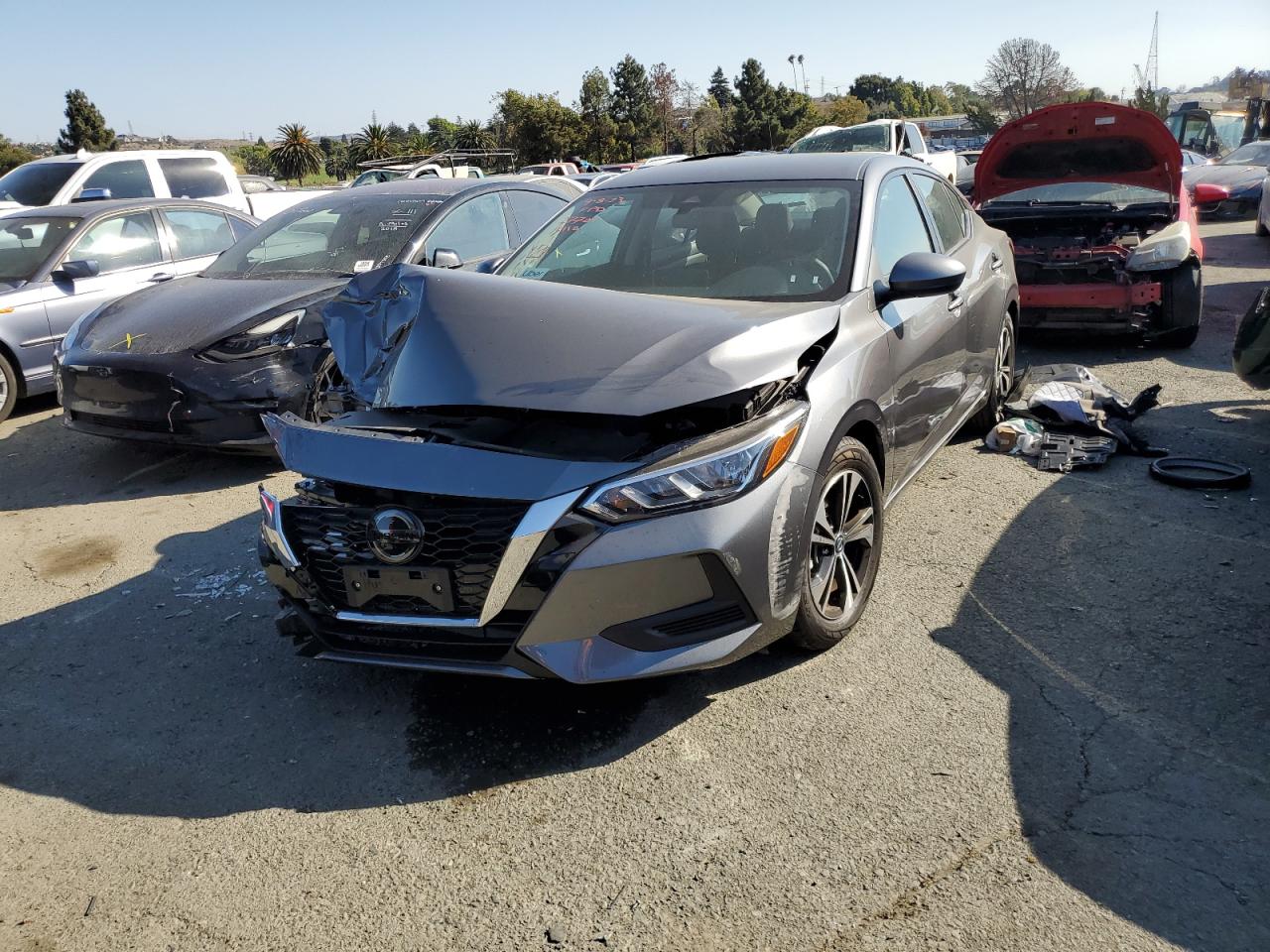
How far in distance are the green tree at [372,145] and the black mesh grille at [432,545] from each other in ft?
215

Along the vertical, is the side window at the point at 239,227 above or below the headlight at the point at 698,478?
above

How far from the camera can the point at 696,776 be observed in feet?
9.57

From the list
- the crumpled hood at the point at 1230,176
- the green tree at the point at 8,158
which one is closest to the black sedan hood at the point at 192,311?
the crumpled hood at the point at 1230,176

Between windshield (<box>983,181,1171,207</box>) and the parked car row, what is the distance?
9.67 feet

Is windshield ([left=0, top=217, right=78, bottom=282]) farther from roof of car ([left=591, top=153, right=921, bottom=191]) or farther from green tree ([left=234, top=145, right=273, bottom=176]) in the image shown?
green tree ([left=234, top=145, right=273, bottom=176])

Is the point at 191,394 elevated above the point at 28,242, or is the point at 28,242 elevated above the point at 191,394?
the point at 28,242

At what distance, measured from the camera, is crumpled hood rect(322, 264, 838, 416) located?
2.99m

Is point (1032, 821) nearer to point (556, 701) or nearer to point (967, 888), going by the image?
point (967, 888)

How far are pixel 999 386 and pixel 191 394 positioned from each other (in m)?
4.66

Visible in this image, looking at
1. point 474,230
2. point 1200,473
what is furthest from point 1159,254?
point 474,230

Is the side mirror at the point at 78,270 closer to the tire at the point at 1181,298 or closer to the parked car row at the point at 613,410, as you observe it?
the parked car row at the point at 613,410

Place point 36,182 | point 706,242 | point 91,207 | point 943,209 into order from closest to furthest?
point 706,242 < point 943,209 < point 91,207 < point 36,182

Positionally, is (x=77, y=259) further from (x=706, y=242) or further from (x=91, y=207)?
(x=706, y=242)

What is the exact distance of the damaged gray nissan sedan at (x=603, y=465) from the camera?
2.82 metres
